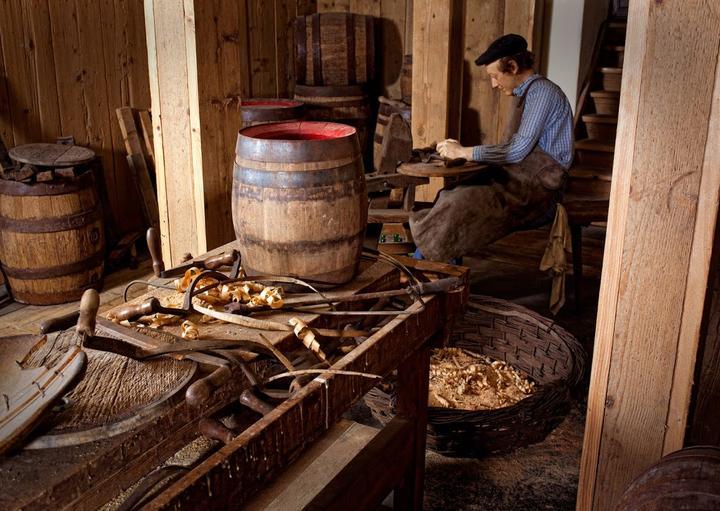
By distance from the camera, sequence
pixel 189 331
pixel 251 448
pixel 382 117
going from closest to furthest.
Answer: pixel 251 448 → pixel 189 331 → pixel 382 117

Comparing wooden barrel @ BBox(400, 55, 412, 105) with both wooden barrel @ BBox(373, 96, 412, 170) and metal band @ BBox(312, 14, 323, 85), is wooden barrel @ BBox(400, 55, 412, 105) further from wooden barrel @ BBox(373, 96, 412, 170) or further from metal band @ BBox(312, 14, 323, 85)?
metal band @ BBox(312, 14, 323, 85)

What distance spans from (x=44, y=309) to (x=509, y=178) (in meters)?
3.21

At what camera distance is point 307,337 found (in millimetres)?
1774

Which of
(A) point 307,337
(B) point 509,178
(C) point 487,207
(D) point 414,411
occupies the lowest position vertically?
(D) point 414,411

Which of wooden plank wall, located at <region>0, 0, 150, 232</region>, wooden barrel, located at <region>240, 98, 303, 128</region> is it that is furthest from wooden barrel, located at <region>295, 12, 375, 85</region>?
wooden plank wall, located at <region>0, 0, 150, 232</region>

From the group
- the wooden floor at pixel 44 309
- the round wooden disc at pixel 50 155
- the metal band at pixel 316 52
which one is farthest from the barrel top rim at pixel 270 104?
the wooden floor at pixel 44 309

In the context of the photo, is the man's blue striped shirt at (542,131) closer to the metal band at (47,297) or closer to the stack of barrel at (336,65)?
the stack of barrel at (336,65)

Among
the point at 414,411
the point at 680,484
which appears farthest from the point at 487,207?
the point at 680,484

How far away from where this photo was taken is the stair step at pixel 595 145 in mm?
7023

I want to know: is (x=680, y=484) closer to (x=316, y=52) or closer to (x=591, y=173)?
(x=591, y=173)

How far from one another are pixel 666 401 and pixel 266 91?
249 inches

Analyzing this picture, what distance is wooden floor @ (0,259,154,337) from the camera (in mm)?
4531

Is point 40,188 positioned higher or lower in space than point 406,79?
lower

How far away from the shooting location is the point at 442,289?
2.07 m
